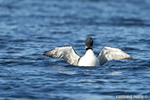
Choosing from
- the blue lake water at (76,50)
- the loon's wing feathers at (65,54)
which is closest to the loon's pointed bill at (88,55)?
the loon's wing feathers at (65,54)

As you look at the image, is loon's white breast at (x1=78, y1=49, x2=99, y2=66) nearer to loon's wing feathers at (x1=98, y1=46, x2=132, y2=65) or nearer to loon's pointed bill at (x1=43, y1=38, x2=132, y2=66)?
loon's pointed bill at (x1=43, y1=38, x2=132, y2=66)

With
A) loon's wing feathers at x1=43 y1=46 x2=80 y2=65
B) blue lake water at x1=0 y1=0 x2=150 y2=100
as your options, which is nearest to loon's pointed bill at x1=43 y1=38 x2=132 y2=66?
loon's wing feathers at x1=43 y1=46 x2=80 y2=65

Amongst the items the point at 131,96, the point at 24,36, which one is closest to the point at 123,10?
the point at 24,36

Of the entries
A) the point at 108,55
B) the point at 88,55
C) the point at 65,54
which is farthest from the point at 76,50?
the point at 88,55

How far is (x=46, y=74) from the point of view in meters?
13.2

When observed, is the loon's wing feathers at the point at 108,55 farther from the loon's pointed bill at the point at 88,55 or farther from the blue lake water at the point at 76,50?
the blue lake water at the point at 76,50

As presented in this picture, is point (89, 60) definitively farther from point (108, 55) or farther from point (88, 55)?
A: point (108, 55)

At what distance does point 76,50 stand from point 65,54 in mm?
4572

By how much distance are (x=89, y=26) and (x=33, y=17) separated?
680 cm

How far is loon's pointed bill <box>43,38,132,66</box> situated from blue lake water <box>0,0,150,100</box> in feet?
0.96

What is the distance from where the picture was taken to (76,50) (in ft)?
63.7

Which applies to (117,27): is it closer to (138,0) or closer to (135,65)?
(135,65)

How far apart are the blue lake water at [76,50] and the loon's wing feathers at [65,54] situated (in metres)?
0.32

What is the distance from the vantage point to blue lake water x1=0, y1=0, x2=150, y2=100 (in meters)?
11.1
